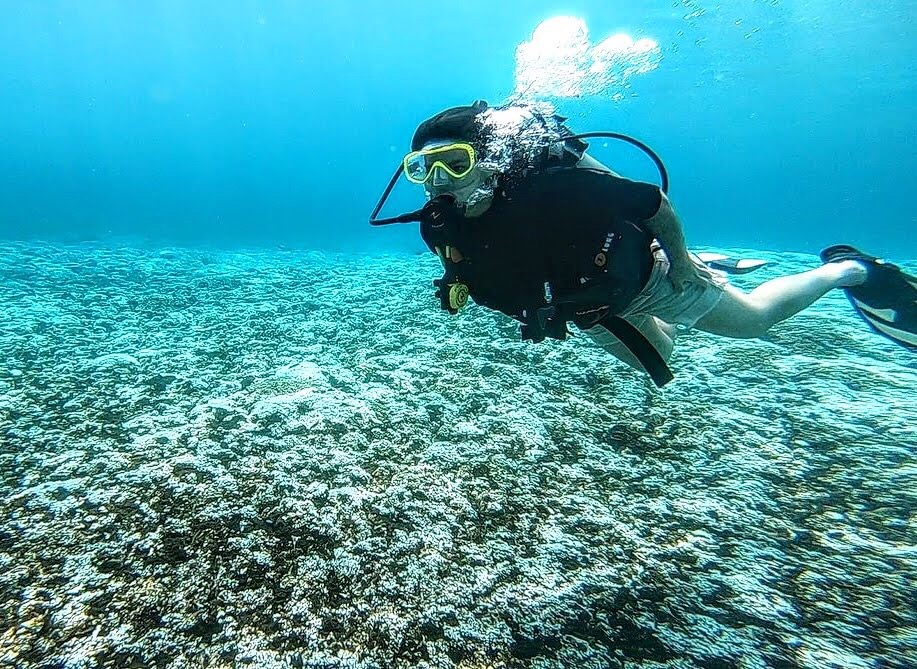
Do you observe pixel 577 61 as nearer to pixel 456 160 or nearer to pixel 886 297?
pixel 886 297

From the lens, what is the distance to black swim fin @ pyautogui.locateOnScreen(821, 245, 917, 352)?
3.70 m

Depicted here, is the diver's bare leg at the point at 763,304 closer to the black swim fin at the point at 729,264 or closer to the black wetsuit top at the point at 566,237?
the black swim fin at the point at 729,264

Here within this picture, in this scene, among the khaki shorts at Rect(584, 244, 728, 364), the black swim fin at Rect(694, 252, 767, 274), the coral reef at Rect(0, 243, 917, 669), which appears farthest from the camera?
the black swim fin at Rect(694, 252, 767, 274)

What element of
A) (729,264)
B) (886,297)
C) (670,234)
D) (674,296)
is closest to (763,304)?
(729,264)

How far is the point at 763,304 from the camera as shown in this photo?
307 centimetres

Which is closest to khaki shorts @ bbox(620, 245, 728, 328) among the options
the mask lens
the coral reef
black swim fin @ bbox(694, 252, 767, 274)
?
the coral reef

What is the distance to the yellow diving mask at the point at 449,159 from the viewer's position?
2.29 metres

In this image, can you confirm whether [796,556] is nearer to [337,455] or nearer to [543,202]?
[543,202]

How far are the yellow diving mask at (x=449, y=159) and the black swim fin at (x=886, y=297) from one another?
12.6 ft

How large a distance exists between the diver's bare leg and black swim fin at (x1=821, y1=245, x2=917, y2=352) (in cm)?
56

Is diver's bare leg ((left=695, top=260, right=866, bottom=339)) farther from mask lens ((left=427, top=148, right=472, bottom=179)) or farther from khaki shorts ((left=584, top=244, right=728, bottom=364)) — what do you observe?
mask lens ((left=427, top=148, right=472, bottom=179))

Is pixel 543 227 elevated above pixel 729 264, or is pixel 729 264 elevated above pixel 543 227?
pixel 729 264

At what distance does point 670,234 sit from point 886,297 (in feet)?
9.74

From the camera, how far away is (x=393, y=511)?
2125mm
